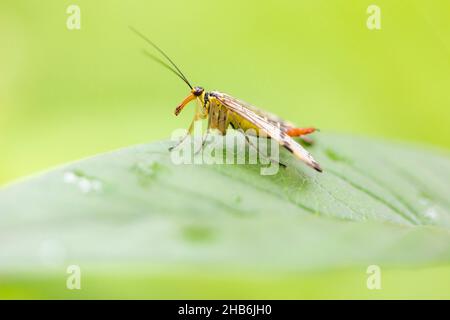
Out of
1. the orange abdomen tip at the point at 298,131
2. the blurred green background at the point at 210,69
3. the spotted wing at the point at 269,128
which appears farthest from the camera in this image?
the blurred green background at the point at 210,69

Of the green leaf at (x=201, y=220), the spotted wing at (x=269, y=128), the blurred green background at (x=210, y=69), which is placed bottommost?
the green leaf at (x=201, y=220)

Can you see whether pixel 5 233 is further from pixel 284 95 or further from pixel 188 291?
pixel 284 95

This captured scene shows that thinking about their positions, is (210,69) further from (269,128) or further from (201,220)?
(201,220)

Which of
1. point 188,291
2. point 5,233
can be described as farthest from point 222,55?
point 5,233

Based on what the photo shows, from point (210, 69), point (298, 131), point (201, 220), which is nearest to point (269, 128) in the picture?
point (298, 131)

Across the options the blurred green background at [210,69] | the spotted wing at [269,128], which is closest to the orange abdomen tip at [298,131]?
the spotted wing at [269,128]

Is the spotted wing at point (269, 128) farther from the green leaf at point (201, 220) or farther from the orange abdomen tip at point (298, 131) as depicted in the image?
the orange abdomen tip at point (298, 131)
